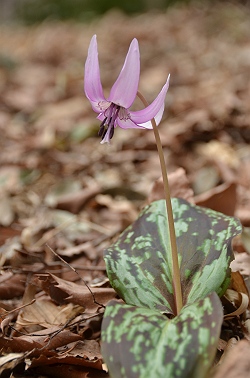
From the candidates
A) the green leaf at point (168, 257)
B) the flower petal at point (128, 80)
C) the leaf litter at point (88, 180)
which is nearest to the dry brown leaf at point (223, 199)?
the leaf litter at point (88, 180)

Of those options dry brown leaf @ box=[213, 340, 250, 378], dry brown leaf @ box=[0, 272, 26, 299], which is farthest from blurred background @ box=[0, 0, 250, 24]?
dry brown leaf @ box=[213, 340, 250, 378]

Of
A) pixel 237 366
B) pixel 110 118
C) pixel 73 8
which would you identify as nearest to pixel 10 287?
pixel 110 118

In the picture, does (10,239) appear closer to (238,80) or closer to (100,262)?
(100,262)

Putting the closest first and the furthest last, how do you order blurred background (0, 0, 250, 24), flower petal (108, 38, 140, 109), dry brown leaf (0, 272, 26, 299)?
flower petal (108, 38, 140, 109), dry brown leaf (0, 272, 26, 299), blurred background (0, 0, 250, 24)

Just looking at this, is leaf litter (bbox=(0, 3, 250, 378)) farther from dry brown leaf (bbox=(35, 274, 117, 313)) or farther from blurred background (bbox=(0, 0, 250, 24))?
blurred background (bbox=(0, 0, 250, 24))

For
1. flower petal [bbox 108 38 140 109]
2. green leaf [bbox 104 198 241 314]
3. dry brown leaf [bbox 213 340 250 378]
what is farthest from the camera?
green leaf [bbox 104 198 241 314]

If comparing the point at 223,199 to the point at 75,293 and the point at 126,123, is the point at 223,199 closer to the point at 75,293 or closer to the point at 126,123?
the point at 75,293

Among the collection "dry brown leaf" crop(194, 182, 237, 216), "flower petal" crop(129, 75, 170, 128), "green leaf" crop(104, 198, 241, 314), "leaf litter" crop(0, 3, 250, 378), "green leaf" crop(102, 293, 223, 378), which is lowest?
"leaf litter" crop(0, 3, 250, 378)
